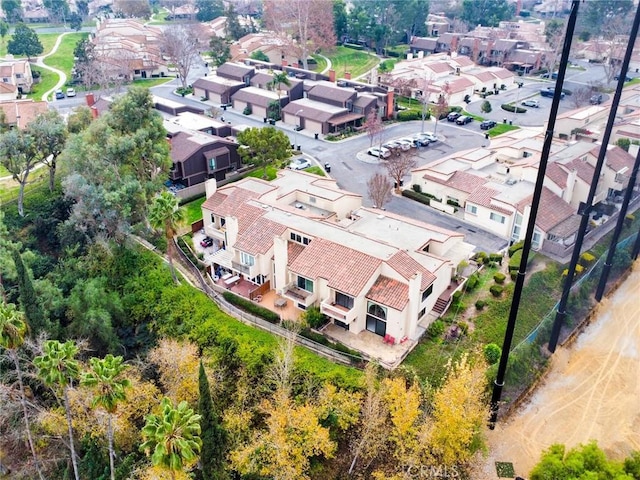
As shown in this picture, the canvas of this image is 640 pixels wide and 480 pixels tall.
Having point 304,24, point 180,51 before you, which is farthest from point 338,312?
point 304,24

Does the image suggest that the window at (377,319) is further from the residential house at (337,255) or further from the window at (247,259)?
the window at (247,259)

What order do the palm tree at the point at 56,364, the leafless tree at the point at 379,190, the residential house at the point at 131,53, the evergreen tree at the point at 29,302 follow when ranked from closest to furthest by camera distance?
the palm tree at the point at 56,364 → the evergreen tree at the point at 29,302 → the leafless tree at the point at 379,190 → the residential house at the point at 131,53

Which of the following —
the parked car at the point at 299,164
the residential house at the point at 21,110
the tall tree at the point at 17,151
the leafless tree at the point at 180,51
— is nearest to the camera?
the tall tree at the point at 17,151

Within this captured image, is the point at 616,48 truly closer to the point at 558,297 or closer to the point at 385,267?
the point at 558,297

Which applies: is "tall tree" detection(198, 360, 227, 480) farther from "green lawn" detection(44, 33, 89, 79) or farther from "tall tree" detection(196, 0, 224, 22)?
"tall tree" detection(196, 0, 224, 22)

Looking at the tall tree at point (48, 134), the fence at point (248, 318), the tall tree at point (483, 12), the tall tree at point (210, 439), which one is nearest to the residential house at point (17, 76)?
the tall tree at point (48, 134)

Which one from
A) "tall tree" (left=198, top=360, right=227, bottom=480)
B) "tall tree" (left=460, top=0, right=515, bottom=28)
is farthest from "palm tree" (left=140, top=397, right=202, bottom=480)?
"tall tree" (left=460, top=0, right=515, bottom=28)
